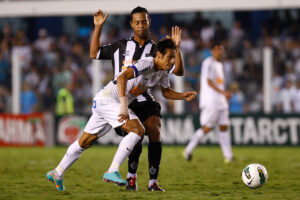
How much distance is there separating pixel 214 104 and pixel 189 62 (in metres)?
3.69

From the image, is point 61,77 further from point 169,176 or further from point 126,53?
point 126,53

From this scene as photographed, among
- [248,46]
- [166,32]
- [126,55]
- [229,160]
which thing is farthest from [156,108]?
[166,32]

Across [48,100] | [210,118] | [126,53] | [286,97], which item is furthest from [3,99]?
[126,53]

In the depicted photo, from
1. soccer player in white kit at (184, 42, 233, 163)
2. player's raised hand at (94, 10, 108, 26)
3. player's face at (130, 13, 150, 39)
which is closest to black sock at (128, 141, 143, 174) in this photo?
player's face at (130, 13, 150, 39)

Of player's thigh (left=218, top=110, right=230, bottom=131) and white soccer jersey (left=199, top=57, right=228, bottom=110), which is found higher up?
white soccer jersey (left=199, top=57, right=228, bottom=110)

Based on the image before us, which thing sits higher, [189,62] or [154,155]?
[189,62]

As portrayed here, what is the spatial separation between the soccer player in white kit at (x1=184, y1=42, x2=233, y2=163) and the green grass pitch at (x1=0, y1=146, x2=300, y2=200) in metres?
0.35

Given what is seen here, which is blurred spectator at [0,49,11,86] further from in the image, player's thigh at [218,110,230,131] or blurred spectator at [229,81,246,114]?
player's thigh at [218,110,230,131]

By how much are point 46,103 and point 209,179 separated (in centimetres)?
854

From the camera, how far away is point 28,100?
1630cm

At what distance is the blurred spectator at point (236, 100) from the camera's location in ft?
49.5

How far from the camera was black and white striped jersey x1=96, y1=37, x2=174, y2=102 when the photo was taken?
7.08 metres

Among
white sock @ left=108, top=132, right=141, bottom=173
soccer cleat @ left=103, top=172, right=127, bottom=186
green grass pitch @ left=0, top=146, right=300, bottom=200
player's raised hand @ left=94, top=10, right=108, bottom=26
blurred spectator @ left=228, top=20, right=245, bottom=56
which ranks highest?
blurred spectator @ left=228, top=20, right=245, bottom=56

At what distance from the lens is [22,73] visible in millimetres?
16438
